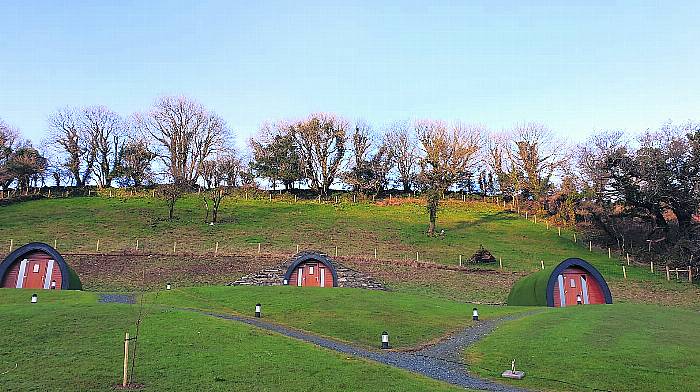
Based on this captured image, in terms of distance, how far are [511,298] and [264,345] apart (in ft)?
76.9

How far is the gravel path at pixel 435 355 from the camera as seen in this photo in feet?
56.1

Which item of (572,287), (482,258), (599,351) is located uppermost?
(482,258)

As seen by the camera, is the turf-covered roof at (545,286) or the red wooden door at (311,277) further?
the red wooden door at (311,277)

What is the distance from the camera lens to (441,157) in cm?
7638

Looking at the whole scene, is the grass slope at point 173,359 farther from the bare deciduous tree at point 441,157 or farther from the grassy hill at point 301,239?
the bare deciduous tree at point 441,157

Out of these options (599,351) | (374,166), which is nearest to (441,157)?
(374,166)

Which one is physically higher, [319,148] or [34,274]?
[319,148]

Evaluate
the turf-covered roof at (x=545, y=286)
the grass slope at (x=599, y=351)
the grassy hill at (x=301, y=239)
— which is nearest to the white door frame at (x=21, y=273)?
the grassy hill at (x=301, y=239)

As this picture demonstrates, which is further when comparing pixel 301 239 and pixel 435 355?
pixel 301 239

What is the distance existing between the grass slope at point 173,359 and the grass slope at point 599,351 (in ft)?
14.7

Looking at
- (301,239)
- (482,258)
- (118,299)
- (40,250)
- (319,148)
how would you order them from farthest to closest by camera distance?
1. (319,148)
2. (301,239)
3. (482,258)
4. (40,250)
5. (118,299)

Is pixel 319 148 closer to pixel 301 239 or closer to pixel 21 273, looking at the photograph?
pixel 301 239

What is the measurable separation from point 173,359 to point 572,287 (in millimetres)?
27114

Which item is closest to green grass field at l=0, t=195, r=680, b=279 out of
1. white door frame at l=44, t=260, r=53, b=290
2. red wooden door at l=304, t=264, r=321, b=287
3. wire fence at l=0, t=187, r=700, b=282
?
wire fence at l=0, t=187, r=700, b=282
